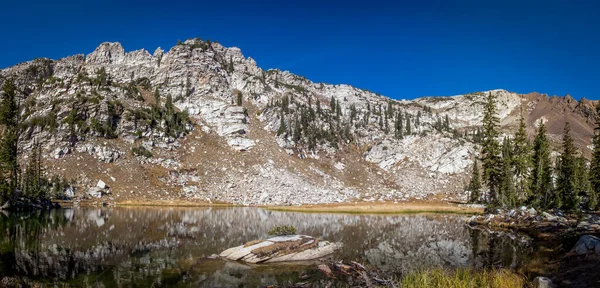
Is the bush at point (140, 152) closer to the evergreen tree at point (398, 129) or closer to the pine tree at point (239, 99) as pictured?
the pine tree at point (239, 99)

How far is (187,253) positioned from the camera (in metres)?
31.8

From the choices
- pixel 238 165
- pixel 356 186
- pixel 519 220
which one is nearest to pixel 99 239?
pixel 519 220

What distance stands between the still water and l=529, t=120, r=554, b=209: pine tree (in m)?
34.5

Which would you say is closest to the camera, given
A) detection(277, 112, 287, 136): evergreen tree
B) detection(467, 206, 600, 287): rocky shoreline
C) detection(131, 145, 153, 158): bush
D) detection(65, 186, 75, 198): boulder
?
detection(467, 206, 600, 287): rocky shoreline

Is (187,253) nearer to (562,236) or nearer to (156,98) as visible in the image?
(562,236)

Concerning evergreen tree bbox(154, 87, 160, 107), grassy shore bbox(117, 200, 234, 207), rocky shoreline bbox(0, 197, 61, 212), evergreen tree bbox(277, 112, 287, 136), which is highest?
evergreen tree bbox(154, 87, 160, 107)

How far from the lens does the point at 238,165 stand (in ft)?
418

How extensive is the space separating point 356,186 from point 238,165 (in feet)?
148

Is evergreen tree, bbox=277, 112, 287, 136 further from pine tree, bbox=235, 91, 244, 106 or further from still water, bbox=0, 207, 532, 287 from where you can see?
still water, bbox=0, 207, 532, 287

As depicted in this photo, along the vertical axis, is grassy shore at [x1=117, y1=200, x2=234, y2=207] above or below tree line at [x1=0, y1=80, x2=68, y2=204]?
below

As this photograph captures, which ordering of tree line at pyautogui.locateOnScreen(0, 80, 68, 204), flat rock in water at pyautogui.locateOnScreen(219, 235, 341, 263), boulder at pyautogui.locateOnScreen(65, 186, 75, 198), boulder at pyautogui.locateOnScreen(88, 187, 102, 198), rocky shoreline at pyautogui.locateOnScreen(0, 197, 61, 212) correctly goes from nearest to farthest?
flat rock in water at pyautogui.locateOnScreen(219, 235, 341, 263) → tree line at pyautogui.locateOnScreen(0, 80, 68, 204) → rocky shoreline at pyautogui.locateOnScreen(0, 197, 61, 212) → boulder at pyautogui.locateOnScreen(65, 186, 75, 198) → boulder at pyautogui.locateOnScreen(88, 187, 102, 198)

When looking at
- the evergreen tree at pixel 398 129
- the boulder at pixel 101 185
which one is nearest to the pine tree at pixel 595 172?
the evergreen tree at pixel 398 129

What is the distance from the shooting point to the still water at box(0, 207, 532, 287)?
23.0 m

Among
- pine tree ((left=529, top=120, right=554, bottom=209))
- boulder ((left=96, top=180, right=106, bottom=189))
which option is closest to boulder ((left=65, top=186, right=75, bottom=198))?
boulder ((left=96, top=180, right=106, bottom=189))
